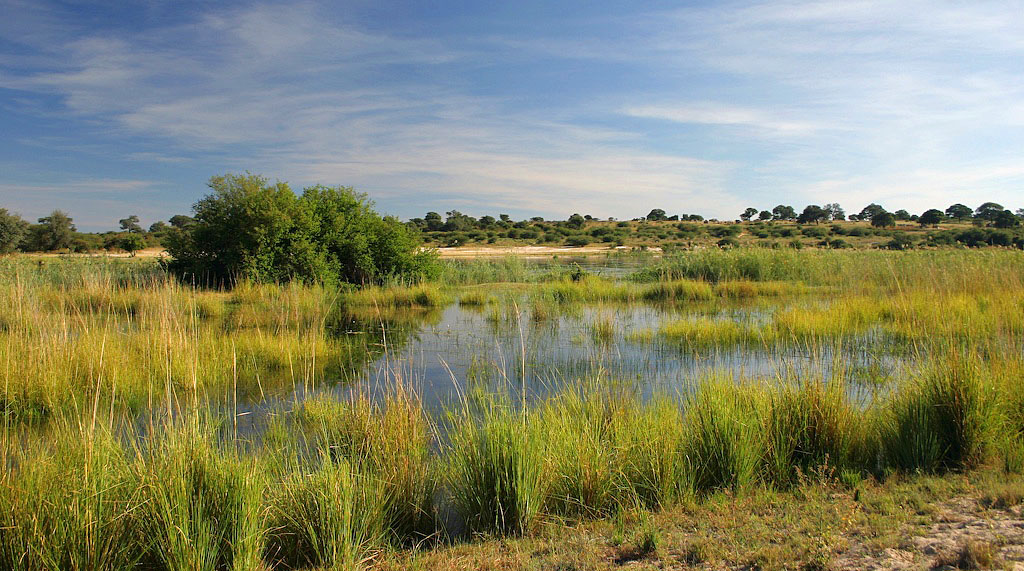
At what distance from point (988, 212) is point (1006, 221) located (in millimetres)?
10137

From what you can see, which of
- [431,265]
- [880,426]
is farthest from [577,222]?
[880,426]

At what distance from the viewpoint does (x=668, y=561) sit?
3400 millimetres

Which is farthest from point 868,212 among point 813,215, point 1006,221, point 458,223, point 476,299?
point 476,299

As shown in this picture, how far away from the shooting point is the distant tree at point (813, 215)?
7344 centimetres

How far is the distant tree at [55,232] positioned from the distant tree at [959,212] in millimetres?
83254

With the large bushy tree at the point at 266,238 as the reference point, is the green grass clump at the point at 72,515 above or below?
below

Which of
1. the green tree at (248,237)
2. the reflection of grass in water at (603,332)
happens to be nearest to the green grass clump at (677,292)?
the reflection of grass in water at (603,332)

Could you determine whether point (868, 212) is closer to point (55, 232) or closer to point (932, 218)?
point (932, 218)

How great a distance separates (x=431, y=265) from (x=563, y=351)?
12.0 meters

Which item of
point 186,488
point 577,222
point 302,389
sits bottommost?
point 302,389

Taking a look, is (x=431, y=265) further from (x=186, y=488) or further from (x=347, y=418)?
(x=186, y=488)

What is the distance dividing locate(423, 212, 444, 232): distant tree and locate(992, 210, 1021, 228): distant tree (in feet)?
184

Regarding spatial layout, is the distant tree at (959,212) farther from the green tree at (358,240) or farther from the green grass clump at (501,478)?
the green grass clump at (501,478)

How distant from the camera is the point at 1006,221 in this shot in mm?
48406
